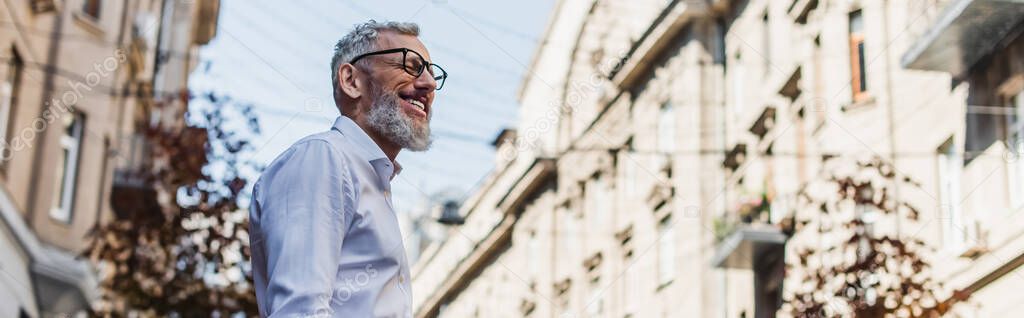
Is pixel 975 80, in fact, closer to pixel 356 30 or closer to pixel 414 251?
pixel 356 30

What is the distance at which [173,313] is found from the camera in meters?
12.7

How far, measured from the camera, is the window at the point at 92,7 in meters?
19.8

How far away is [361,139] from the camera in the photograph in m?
2.74

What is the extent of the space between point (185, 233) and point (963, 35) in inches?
264

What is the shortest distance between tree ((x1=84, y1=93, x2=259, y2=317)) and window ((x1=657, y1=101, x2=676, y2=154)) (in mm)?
13345

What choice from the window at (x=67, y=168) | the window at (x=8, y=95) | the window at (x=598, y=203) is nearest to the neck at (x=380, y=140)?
the window at (x=8, y=95)

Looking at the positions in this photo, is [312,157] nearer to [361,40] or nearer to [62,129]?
[361,40]

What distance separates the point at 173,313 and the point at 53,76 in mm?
6108

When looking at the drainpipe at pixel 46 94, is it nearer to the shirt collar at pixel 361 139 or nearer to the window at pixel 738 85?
the window at pixel 738 85

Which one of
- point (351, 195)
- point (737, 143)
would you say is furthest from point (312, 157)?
point (737, 143)

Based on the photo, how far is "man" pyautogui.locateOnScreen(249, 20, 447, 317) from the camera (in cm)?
232

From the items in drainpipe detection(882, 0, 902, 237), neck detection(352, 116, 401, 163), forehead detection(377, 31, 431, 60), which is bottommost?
neck detection(352, 116, 401, 163)

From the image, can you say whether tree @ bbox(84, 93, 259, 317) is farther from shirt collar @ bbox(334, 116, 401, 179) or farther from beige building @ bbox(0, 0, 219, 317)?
shirt collar @ bbox(334, 116, 401, 179)

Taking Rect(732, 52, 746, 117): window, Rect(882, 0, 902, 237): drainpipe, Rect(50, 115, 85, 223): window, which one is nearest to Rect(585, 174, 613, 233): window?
Rect(732, 52, 746, 117): window
